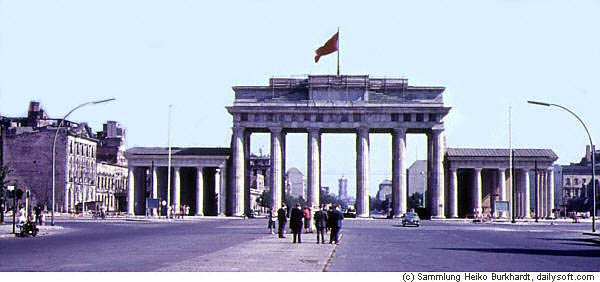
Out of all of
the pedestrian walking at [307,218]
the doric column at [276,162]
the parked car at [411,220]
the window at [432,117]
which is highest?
the window at [432,117]

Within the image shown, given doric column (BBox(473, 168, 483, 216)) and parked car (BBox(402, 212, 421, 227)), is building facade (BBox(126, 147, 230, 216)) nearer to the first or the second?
doric column (BBox(473, 168, 483, 216))

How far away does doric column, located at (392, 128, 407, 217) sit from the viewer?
454 feet

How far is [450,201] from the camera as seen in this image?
139375mm

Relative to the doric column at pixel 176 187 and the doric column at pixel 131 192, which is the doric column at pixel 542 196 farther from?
the doric column at pixel 131 192

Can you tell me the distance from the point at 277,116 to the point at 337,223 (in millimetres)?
93620

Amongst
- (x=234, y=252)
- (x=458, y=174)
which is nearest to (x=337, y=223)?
(x=234, y=252)

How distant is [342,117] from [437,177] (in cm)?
1425

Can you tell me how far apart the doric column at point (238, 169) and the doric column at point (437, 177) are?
24016mm

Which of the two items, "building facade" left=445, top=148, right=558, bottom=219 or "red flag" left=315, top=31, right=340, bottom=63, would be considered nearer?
"red flag" left=315, top=31, right=340, bottom=63

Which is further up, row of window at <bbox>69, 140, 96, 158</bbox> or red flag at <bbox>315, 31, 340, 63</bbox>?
red flag at <bbox>315, 31, 340, 63</bbox>

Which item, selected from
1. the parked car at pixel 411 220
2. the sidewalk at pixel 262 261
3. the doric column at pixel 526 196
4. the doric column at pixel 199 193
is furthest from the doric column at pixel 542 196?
the sidewalk at pixel 262 261

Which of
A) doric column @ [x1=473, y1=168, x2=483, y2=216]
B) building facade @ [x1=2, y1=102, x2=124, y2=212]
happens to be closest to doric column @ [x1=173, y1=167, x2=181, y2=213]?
building facade @ [x1=2, y1=102, x2=124, y2=212]

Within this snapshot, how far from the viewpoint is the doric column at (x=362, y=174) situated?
454ft

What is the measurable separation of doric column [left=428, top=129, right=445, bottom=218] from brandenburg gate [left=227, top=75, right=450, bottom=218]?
125 millimetres
